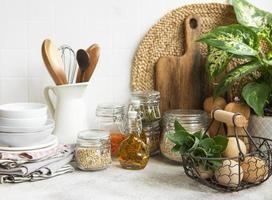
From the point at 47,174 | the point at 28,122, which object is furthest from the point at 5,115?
the point at 47,174

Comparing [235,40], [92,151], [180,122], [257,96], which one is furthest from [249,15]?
[92,151]

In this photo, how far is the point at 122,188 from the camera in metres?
0.96

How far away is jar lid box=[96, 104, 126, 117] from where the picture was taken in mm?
1197

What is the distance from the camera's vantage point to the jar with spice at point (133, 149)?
1095 mm

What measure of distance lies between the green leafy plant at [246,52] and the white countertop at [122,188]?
239mm

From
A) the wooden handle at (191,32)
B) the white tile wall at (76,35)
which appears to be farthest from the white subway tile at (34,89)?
the wooden handle at (191,32)

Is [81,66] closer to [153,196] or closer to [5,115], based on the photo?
[5,115]

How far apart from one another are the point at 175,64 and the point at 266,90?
11.3 inches

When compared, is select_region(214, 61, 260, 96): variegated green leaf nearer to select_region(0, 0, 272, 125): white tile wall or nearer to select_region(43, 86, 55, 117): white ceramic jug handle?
select_region(0, 0, 272, 125): white tile wall

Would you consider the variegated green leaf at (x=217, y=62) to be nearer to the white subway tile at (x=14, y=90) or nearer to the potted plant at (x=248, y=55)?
the potted plant at (x=248, y=55)

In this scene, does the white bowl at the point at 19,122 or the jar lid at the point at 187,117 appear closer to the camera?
the white bowl at the point at 19,122

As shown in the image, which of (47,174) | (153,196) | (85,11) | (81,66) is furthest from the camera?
(85,11)

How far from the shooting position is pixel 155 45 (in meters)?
1.26

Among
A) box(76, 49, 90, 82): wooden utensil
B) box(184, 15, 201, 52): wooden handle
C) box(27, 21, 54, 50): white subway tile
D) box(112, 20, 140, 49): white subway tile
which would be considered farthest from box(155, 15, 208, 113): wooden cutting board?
box(27, 21, 54, 50): white subway tile
